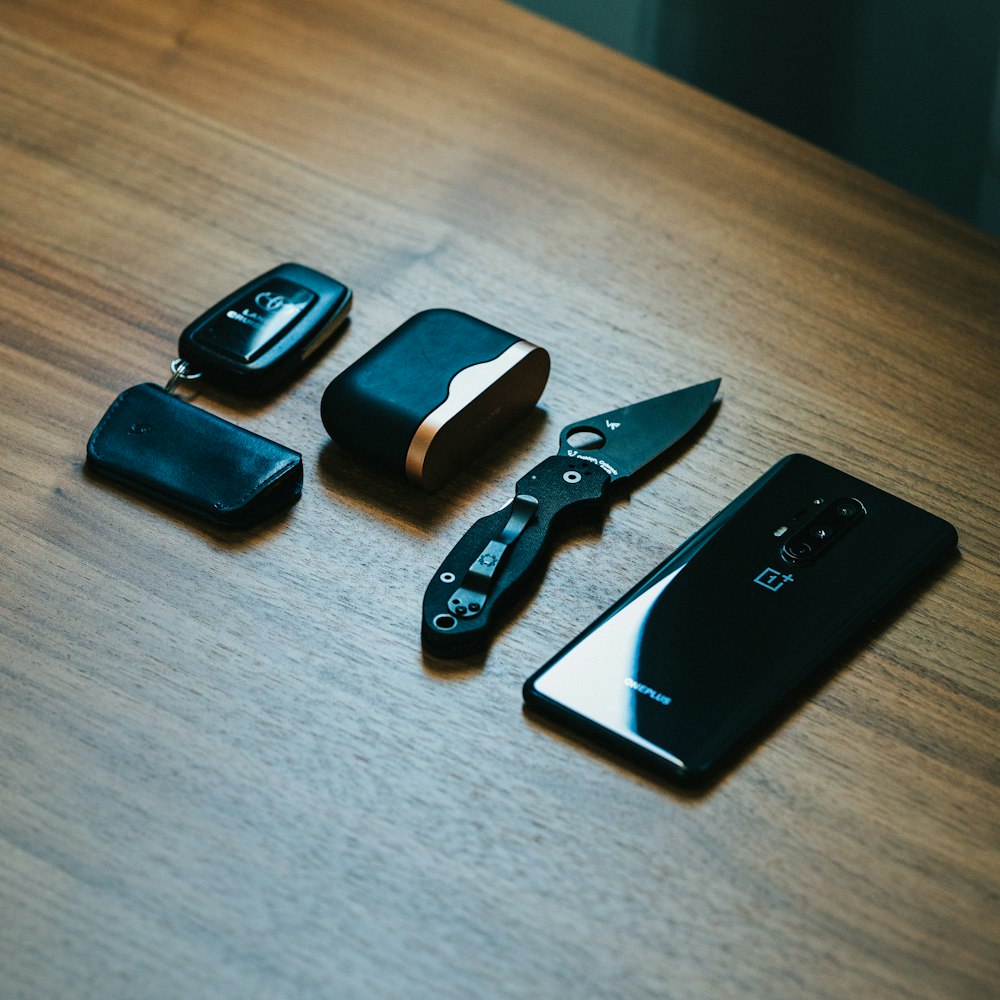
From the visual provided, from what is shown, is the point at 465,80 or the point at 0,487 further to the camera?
the point at 465,80

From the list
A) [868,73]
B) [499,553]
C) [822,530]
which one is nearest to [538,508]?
[499,553]

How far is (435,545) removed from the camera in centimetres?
71

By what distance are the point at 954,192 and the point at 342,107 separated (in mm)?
534

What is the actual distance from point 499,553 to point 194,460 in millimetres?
183

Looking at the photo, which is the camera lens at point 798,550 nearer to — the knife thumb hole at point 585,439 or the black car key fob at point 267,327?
the knife thumb hole at point 585,439

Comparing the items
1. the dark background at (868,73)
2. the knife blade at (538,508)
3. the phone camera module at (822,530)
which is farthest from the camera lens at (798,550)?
the dark background at (868,73)

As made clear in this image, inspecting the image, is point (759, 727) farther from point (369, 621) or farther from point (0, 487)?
point (0, 487)

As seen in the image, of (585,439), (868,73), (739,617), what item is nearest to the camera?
(739,617)

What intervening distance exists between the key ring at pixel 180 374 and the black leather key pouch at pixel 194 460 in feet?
0.12

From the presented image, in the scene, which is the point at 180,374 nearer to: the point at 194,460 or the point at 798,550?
the point at 194,460

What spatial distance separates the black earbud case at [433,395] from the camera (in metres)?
0.72

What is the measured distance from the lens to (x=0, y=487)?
72 cm

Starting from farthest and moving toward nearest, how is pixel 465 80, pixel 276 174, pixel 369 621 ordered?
pixel 465 80 → pixel 276 174 → pixel 369 621

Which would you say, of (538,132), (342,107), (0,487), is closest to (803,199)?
(538,132)
